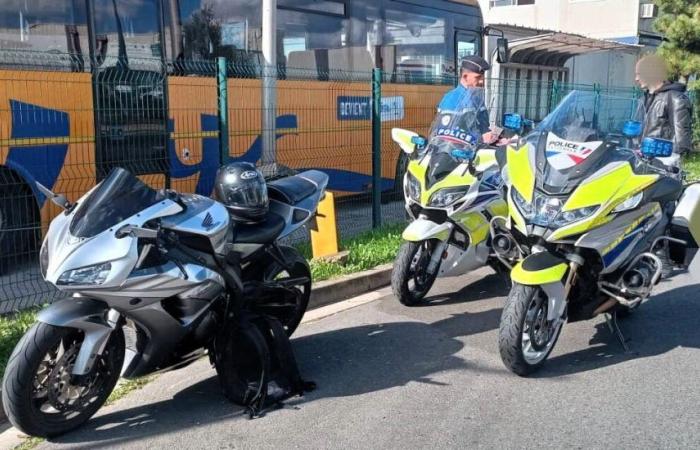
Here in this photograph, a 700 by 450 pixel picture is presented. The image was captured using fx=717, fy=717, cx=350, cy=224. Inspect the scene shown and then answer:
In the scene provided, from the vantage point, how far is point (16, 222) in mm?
6656

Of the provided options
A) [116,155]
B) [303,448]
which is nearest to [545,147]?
[303,448]

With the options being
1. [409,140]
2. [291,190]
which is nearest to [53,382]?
[291,190]

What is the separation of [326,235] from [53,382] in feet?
12.2

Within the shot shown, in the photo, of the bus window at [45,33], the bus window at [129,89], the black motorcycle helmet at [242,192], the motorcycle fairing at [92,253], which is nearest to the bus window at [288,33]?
the bus window at [129,89]

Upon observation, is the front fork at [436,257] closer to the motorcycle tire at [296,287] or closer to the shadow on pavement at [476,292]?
the shadow on pavement at [476,292]

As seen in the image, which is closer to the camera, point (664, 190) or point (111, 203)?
point (111, 203)

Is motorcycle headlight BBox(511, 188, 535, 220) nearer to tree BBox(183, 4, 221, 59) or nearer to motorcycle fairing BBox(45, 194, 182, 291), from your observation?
motorcycle fairing BBox(45, 194, 182, 291)

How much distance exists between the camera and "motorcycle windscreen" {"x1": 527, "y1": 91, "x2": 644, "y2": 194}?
14.2ft

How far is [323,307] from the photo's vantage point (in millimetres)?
6055

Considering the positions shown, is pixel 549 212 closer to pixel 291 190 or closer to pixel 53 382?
pixel 291 190

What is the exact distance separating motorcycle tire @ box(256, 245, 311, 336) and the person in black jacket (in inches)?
190

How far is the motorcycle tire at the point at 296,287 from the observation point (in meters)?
4.58

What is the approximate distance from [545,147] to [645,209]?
2.40ft

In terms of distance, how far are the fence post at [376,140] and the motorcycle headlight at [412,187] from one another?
258 cm
